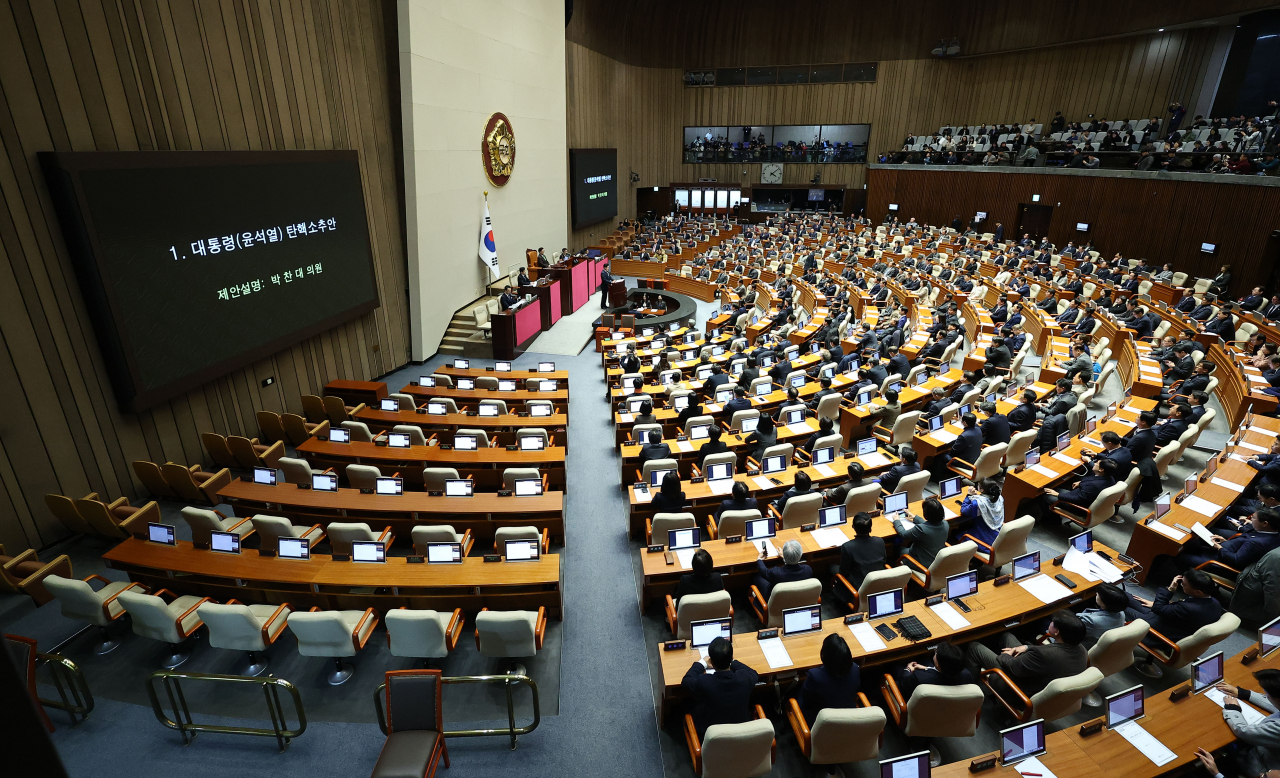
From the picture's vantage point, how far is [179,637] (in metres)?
5.63

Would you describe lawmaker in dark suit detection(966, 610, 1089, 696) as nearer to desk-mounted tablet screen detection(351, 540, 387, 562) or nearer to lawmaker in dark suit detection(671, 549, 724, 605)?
lawmaker in dark suit detection(671, 549, 724, 605)

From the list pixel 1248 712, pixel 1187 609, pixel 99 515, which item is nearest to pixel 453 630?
pixel 99 515

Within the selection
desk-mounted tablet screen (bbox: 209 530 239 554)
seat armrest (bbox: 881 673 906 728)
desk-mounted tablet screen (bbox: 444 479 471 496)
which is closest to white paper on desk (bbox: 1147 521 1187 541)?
seat armrest (bbox: 881 673 906 728)

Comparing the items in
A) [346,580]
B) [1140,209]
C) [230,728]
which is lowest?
[230,728]

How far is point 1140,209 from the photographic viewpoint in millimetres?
19422

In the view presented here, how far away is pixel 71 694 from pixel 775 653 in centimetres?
588

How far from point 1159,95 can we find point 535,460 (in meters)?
28.5

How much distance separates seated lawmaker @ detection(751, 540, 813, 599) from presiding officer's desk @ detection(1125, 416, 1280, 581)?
350 centimetres

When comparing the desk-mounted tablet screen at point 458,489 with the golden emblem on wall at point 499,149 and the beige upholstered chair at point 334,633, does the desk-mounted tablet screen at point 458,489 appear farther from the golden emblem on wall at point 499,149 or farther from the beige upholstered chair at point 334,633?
the golden emblem on wall at point 499,149

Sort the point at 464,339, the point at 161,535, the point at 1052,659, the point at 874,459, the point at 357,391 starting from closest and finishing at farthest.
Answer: the point at 1052,659
the point at 161,535
the point at 874,459
the point at 357,391
the point at 464,339

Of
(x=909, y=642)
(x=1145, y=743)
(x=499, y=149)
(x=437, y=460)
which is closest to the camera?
(x=1145, y=743)

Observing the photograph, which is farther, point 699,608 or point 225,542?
→ point 225,542

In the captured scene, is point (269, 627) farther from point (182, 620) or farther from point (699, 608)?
point (699, 608)

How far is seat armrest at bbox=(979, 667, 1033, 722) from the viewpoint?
4660 millimetres
